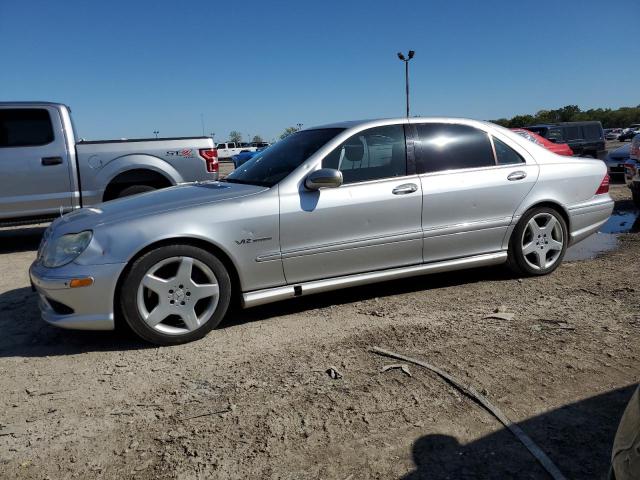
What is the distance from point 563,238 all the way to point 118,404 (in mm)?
4113

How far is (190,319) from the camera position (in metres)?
3.66

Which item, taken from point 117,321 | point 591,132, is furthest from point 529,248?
point 591,132

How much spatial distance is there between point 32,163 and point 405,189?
5.30 metres

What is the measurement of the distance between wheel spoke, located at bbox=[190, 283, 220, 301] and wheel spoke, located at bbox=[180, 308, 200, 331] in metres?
0.10

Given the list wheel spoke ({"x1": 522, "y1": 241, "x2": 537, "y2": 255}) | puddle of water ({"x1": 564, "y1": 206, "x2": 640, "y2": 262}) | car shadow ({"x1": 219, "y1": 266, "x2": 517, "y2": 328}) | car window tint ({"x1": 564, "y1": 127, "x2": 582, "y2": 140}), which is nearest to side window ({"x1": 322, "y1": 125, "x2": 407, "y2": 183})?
car shadow ({"x1": 219, "y1": 266, "x2": 517, "y2": 328})

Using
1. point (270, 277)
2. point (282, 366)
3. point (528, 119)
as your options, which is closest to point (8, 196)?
point (270, 277)

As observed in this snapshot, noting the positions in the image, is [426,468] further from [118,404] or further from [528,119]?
[528,119]

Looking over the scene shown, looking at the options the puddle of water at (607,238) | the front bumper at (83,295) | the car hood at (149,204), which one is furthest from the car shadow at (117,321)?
the puddle of water at (607,238)

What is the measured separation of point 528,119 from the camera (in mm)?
90750

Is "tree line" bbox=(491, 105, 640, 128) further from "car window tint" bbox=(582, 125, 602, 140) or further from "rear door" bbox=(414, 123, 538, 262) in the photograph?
"rear door" bbox=(414, 123, 538, 262)

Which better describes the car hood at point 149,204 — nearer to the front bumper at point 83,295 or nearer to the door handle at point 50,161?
the front bumper at point 83,295

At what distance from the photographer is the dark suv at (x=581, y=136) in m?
19.2

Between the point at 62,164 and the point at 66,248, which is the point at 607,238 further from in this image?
the point at 62,164

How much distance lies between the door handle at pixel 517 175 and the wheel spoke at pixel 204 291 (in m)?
2.76
